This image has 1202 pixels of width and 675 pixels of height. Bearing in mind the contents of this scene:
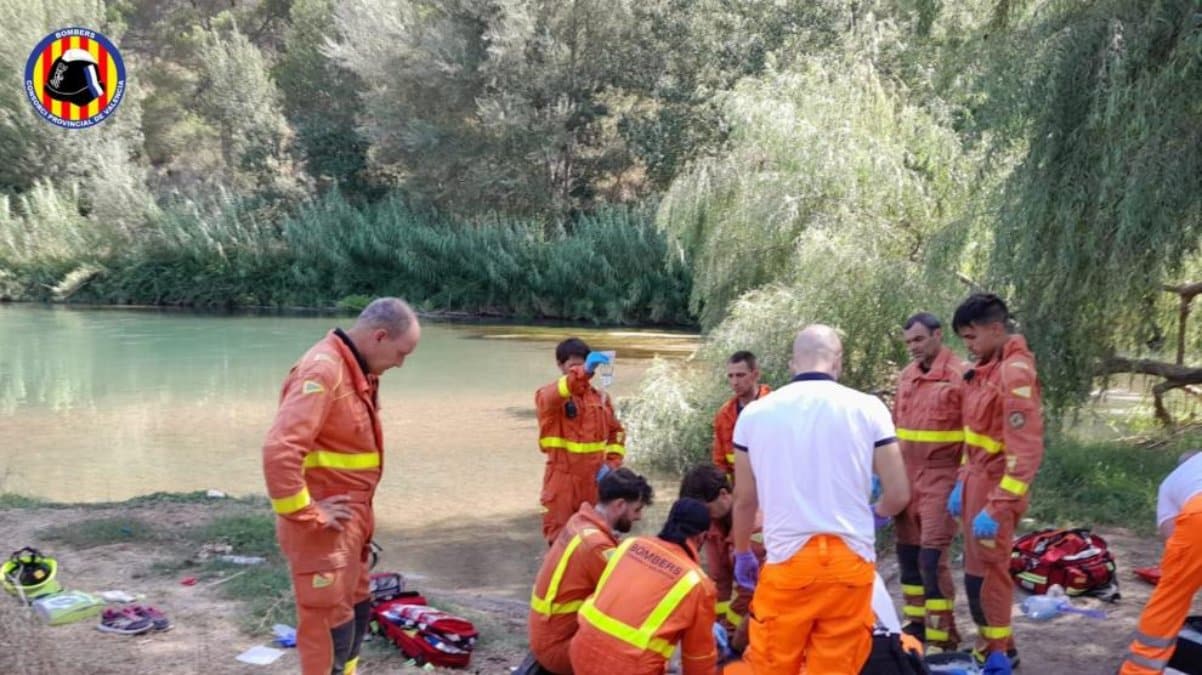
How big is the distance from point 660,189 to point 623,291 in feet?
15.4

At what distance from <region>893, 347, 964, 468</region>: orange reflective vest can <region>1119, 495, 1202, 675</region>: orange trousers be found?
132 centimetres

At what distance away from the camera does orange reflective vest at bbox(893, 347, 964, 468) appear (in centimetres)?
577

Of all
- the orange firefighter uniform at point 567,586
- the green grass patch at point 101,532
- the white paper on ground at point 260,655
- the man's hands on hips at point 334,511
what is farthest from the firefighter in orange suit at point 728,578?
the green grass patch at point 101,532

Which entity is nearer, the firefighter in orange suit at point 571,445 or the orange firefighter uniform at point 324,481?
the orange firefighter uniform at point 324,481

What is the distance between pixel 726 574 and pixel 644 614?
8.08 ft

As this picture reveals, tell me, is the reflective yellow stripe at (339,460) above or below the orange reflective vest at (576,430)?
above

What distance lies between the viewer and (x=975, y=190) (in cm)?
1000

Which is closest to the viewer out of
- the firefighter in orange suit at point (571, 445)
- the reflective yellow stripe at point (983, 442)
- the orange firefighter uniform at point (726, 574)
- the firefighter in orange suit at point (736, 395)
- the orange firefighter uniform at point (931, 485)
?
the reflective yellow stripe at point (983, 442)

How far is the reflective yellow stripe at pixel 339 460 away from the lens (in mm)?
4348

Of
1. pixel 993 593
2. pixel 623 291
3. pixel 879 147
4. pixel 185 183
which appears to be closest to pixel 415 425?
pixel 879 147

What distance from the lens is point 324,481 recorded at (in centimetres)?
437

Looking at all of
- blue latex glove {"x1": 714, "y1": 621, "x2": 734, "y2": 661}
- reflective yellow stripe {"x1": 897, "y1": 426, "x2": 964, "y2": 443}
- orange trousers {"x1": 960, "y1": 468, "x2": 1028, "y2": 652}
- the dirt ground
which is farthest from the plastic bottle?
blue latex glove {"x1": 714, "y1": 621, "x2": 734, "y2": 661}

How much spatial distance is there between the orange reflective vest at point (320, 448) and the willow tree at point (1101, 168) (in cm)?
541

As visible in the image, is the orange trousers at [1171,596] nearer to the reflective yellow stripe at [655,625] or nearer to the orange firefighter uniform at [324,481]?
the reflective yellow stripe at [655,625]
